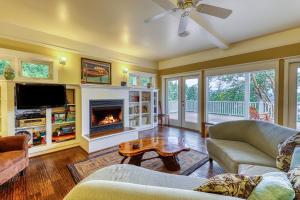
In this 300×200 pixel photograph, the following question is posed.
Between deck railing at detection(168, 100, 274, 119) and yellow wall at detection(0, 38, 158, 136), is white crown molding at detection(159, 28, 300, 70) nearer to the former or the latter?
deck railing at detection(168, 100, 274, 119)

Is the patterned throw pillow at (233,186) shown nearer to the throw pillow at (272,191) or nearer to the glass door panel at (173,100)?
the throw pillow at (272,191)

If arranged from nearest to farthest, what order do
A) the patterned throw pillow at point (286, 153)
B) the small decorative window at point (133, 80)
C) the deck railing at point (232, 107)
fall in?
the patterned throw pillow at point (286, 153)
the deck railing at point (232, 107)
the small decorative window at point (133, 80)

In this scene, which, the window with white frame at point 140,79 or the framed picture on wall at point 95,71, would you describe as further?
the window with white frame at point 140,79

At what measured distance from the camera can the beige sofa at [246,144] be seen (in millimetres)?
1868

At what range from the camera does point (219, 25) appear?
126 inches

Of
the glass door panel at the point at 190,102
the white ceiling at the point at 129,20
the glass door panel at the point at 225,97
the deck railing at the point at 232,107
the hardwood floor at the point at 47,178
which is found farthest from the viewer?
the glass door panel at the point at 190,102

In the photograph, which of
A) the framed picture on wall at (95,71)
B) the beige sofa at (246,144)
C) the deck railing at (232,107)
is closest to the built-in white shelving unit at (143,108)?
the framed picture on wall at (95,71)

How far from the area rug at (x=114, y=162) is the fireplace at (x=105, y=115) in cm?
85

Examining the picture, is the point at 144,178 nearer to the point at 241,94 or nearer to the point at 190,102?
the point at 241,94

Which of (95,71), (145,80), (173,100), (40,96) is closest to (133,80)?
(145,80)

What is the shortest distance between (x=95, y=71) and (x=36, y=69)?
1386 millimetres

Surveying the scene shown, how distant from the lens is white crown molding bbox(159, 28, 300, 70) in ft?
11.3

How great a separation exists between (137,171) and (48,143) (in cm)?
278

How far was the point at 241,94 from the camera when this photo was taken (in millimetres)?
4453
